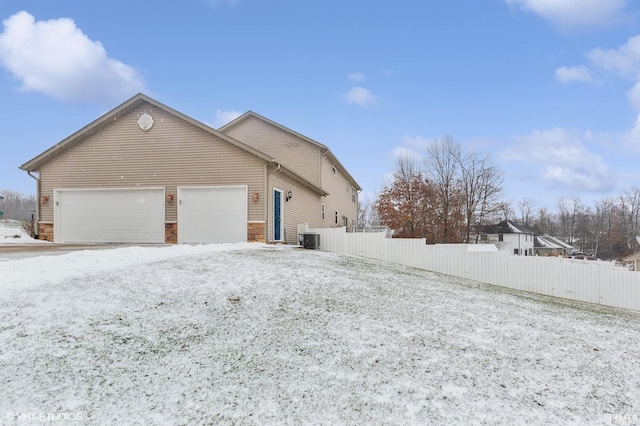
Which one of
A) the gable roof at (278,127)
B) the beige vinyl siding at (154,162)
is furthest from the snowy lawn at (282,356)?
the gable roof at (278,127)

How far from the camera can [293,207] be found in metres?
15.2

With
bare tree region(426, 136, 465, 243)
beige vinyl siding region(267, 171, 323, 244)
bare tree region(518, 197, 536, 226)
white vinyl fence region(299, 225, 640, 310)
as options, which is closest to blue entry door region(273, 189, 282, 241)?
beige vinyl siding region(267, 171, 323, 244)

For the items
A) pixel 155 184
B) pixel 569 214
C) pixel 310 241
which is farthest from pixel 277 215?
pixel 569 214

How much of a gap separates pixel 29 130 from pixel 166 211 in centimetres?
896

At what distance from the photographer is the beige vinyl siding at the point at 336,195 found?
802 inches

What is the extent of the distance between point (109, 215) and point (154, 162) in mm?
2637

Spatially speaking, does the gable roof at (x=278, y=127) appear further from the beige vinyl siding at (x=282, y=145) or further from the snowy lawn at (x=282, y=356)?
the snowy lawn at (x=282, y=356)

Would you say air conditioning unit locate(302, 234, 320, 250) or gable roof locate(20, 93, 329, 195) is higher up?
gable roof locate(20, 93, 329, 195)

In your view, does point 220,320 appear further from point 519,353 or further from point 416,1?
point 416,1

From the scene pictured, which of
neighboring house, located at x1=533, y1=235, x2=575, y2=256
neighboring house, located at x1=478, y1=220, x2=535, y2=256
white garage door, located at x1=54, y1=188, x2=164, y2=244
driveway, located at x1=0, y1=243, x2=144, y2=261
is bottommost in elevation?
neighboring house, located at x1=533, y1=235, x2=575, y2=256

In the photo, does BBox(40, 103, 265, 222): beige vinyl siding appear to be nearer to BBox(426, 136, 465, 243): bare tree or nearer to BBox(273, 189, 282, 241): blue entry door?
BBox(273, 189, 282, 241): blue entry door

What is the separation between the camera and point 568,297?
11.3 m

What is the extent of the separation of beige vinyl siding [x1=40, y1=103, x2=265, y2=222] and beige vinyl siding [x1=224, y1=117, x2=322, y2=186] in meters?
5.79

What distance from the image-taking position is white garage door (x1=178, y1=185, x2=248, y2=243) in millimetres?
12539
